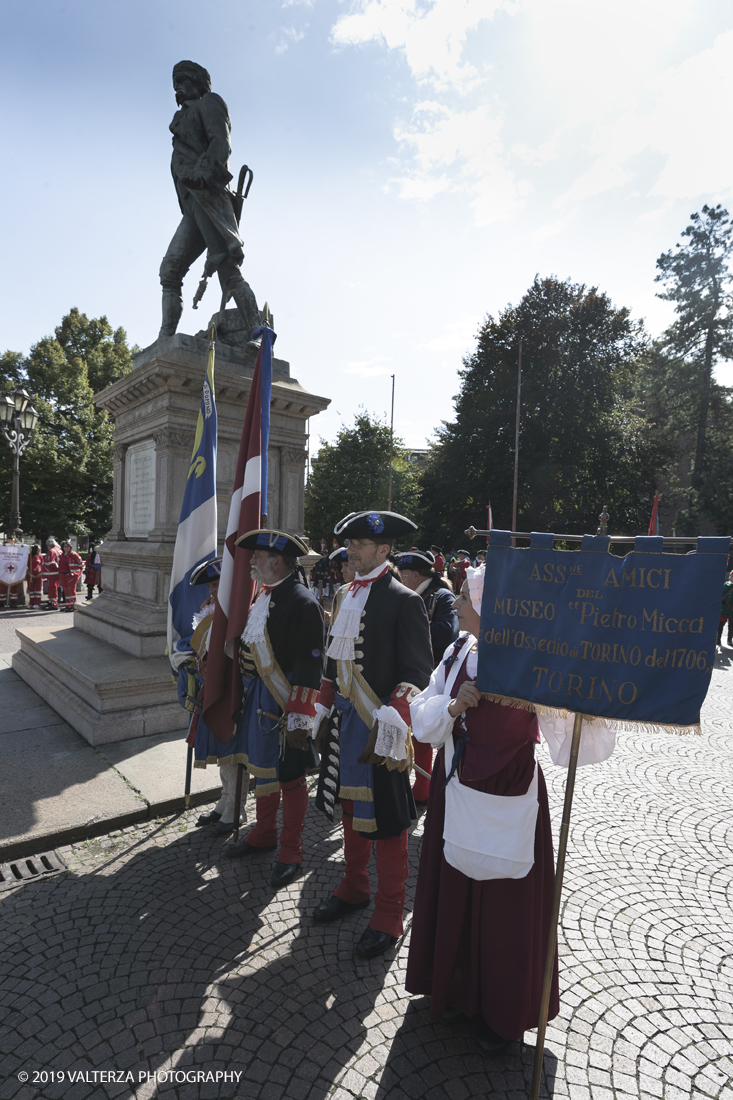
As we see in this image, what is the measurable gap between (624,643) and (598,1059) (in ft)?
5.92

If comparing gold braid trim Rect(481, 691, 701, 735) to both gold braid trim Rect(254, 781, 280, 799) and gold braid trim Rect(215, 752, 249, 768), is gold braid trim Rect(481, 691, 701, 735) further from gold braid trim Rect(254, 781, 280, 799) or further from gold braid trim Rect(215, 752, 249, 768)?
gold braid trim Rect(215, 752, 249, 768)

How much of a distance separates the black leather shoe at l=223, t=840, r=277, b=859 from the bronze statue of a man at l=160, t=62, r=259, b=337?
6.28 metres

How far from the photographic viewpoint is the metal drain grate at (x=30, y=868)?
3.47 meters

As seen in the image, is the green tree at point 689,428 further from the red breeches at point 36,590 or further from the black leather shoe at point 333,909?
the black leather shoe at point 333,909

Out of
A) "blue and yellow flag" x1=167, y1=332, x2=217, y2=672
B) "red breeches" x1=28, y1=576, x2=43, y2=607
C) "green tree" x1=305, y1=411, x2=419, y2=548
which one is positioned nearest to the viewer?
"blue and yellow flag" x1=167, y1=332, x2=217, y2=672

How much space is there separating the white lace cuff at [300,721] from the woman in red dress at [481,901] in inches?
41.2

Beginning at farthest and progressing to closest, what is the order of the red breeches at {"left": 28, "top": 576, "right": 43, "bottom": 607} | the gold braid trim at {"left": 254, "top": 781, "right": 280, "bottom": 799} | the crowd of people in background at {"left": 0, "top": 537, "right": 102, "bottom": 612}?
the red breeches at {"left": 28, "top": 576, "right": 43, "bottom": 607} < the crowd of people in background at {"left": 0, "top": 537, "right": 102, "bottom": 612} < the gold braid trim at {"left": 254, "top": 781, "right": 280, "bottom": 799}

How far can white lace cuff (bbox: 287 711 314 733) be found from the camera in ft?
11.2

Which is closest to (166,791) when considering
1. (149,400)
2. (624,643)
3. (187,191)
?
(624,643)

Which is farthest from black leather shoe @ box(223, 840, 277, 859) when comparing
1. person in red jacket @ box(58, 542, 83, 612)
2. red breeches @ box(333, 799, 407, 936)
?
person in red jacket @ box(58, 542, 83, 612)

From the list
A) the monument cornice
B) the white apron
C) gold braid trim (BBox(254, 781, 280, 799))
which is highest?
the monument cornice

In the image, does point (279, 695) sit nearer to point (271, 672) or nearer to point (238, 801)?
point (271, 672)

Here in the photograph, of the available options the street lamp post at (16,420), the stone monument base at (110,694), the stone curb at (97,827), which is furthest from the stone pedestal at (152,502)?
the street lamp post at (16,420)

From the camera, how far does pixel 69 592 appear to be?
48.5 ft
